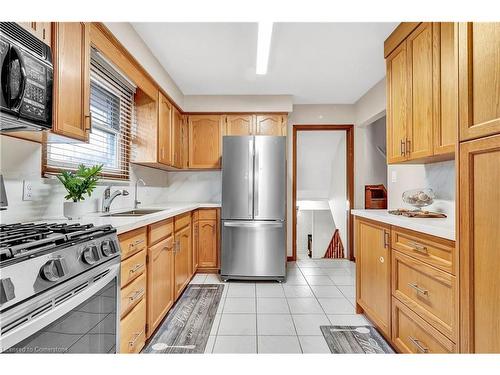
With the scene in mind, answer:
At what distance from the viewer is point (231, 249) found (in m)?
3.36

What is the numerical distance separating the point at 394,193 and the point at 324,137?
3.13 m

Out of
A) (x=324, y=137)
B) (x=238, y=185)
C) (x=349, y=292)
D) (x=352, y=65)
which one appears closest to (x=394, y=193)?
(x=349, y=292)

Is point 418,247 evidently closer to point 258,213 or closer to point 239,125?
point 258,213

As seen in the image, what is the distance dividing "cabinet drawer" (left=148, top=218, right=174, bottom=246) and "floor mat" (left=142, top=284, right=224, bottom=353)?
719 mm

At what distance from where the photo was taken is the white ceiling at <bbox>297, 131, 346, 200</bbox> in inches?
234

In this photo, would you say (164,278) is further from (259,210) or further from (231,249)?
(259,210)

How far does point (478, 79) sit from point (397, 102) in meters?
1.17

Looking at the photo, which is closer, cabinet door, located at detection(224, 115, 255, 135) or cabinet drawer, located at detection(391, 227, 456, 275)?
cabinet drawer, located at detection(391, 227, 456, 275)

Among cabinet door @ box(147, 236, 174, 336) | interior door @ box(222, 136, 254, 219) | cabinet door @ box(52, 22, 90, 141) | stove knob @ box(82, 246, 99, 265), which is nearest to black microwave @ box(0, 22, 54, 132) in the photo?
cabinet door @ box(52, 22, 90, 141)

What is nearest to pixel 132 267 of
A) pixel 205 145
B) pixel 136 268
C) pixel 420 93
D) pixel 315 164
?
pixel 136 268

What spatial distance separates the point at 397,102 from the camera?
2203 millimetres

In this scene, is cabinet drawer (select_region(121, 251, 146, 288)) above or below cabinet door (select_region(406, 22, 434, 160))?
below

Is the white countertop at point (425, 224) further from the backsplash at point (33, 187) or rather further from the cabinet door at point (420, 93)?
the backsplash at point (33, 187)

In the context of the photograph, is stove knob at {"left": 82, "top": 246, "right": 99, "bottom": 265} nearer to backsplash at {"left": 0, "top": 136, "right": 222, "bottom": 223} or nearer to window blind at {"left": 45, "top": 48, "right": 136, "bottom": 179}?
backsplash at {"left": 0, "top": 136, "right": 222, "bottom": 223}
